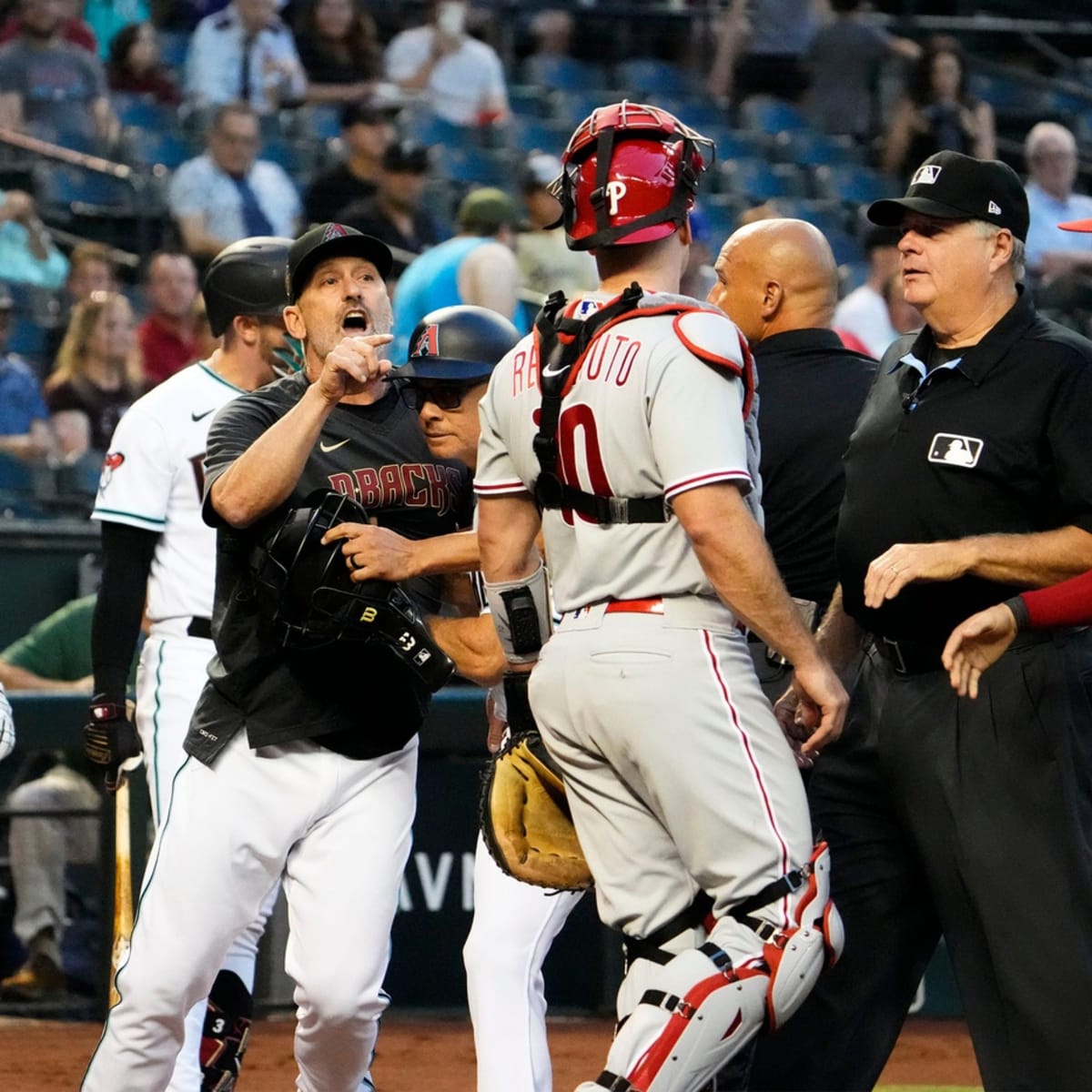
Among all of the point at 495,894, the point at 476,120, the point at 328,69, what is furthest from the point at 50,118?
the point at 495,894

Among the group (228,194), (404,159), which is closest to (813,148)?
(404,159)

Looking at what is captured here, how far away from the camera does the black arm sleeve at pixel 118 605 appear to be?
16.9 feet

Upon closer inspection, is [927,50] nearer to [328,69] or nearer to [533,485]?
[328,69]

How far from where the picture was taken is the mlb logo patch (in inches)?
150

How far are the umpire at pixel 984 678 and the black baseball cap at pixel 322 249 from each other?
112cm

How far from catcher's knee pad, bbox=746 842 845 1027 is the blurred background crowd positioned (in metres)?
3.97

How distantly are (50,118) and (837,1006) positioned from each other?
8.72 metres

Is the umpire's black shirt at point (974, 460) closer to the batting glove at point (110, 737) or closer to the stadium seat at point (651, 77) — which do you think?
the batting glove at point (110, 737)

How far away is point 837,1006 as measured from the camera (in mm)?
4086

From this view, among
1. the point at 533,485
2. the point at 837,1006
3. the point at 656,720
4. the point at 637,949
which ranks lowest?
the point at 837,1006

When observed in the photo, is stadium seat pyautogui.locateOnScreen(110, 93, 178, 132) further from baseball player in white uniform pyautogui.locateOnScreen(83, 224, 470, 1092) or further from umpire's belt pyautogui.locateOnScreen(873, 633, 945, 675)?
umpire's belt pyautogui.locateOnScreen(873, 633, 945, 675)

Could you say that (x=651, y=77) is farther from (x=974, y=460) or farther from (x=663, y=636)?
(x=663, y=636)

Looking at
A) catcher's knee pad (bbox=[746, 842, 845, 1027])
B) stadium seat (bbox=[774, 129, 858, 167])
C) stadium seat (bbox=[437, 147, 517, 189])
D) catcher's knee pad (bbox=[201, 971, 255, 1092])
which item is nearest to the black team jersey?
catcher's knee pad (bbox=[201, 971, 255, 1092])

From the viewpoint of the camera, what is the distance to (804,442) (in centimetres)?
454
